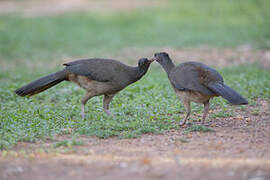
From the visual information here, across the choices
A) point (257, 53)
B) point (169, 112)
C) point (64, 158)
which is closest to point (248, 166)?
point (64, 158)

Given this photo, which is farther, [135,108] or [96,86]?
[135,108]

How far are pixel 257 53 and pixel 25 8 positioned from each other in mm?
16077

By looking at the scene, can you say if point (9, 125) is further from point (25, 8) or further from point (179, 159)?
point (25, 8)

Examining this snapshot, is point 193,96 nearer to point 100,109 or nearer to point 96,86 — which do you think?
point 96,86

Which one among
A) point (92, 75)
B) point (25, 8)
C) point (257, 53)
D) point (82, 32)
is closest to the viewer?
point (92, 75)

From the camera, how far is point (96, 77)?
7375 mm

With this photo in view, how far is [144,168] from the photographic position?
4.65 m

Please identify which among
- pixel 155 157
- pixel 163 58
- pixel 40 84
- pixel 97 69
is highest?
pixel 163 58

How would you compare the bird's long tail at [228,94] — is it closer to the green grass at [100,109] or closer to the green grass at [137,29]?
the green grass at [100,109]

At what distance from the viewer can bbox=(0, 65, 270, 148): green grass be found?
6492 millimetres

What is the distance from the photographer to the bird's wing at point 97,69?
7371 millimetres

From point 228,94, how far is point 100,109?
2.90m

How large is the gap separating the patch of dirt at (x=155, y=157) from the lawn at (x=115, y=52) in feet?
1.42

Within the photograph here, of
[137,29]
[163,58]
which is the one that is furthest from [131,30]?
[163,58]
